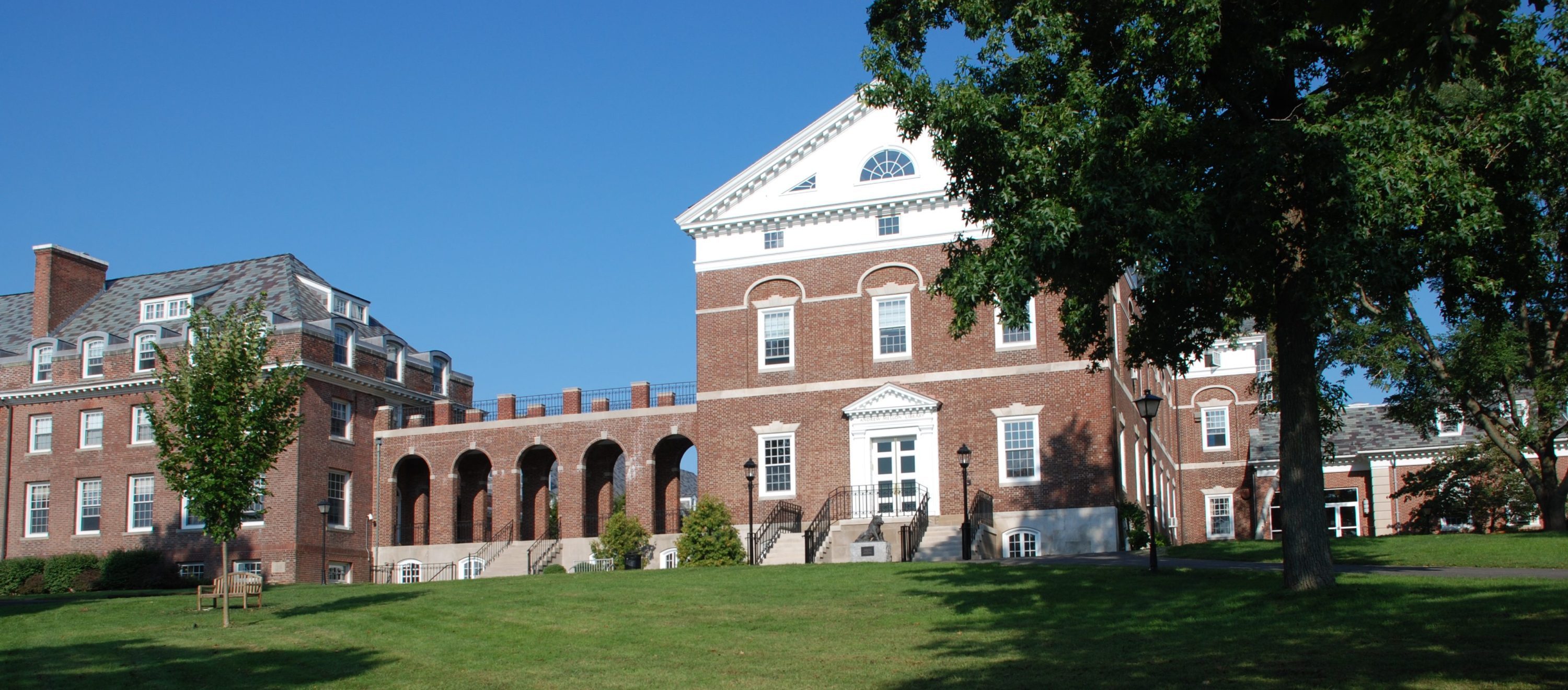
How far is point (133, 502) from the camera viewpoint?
142 ft

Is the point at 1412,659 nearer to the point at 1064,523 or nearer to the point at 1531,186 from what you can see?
the point at 1531,186

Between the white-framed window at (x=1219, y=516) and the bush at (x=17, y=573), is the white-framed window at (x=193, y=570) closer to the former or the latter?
the bush at (x=17, y=573)

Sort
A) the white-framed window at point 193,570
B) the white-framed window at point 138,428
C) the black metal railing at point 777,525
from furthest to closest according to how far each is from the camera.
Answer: the white-framed window at point 138,428 < the white-framed window at point 193,570 < the black metal railing at point 777,525

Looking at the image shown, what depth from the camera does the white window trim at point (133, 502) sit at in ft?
141

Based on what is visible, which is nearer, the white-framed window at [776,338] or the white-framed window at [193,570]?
the white-framed window at [776,338]

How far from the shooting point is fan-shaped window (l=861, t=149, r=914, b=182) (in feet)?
115

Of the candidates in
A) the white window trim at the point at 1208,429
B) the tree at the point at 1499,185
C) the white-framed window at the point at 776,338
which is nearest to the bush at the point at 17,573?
the white-framed window at the point at 776,338

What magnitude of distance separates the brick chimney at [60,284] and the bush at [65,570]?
957 cm

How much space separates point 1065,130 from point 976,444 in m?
17.9

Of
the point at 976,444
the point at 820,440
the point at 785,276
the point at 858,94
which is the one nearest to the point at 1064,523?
the point at 976,444

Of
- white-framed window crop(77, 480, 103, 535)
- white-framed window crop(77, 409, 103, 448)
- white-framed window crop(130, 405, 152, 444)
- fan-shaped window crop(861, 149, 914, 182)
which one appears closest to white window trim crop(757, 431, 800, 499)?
fan-shaped window crop(861, 149, 914, 182)

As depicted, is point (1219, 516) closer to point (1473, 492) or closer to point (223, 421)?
point (1473, 492)

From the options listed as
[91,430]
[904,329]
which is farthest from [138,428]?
[904,329]

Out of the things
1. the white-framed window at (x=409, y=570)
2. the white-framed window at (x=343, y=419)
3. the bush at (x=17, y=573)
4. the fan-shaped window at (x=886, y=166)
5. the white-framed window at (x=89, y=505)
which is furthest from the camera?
the white-framed window at (x=89, y=505)
